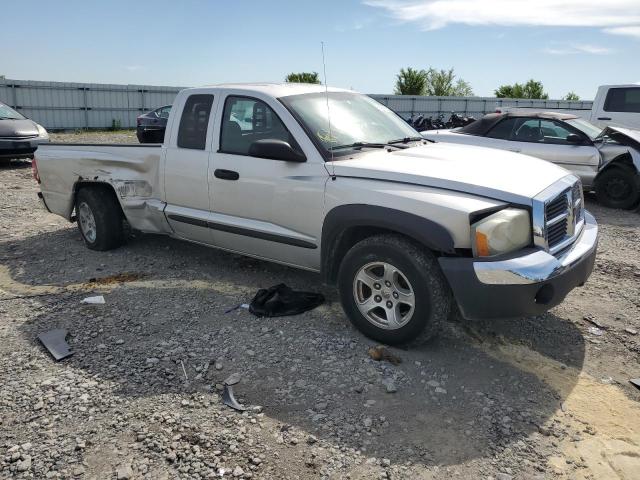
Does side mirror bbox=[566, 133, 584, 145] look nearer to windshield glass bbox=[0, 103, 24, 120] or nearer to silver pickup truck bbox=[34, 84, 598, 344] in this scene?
silver pickup truck bbox=[34, 84, 598, 344]

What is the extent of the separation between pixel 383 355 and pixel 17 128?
40.2ft

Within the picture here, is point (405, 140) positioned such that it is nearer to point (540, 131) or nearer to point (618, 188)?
point (540, 131)

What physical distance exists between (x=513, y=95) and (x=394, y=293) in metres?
45.4

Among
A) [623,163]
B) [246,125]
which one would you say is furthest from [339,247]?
[623,163]

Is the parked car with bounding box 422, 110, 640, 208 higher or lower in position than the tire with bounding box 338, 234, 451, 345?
higher

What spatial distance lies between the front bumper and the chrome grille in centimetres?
14

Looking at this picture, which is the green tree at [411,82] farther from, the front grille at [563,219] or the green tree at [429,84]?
the front grille at [563,219]

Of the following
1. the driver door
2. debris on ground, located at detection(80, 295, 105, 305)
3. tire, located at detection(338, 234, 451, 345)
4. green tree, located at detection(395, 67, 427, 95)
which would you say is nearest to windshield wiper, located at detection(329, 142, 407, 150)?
the driver door

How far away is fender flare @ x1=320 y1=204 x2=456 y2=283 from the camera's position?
3.41 metres

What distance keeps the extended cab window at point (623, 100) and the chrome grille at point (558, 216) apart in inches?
337

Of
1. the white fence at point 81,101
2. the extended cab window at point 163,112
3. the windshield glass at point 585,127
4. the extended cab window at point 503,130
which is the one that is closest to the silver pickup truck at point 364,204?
the extended cab window at point 503,130

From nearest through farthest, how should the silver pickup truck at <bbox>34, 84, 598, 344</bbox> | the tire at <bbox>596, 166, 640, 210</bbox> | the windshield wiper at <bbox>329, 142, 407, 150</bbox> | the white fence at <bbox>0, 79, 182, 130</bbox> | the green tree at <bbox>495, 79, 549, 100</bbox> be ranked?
the silver pickup truck at <bbox>34, 84, 598, 344</bbox> → the windshield wiper at <bbox>329, 142, 407, 150</bbox> → the tire at <bbox>596, 166, 640, 210</bbox> → the white fence at <bbox>0, 79, 182, 130</bbox> → the green tree at <bbox>495, 79, 549, 100</bbox>

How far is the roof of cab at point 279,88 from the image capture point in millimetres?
4610

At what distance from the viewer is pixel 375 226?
3740 millimetres
